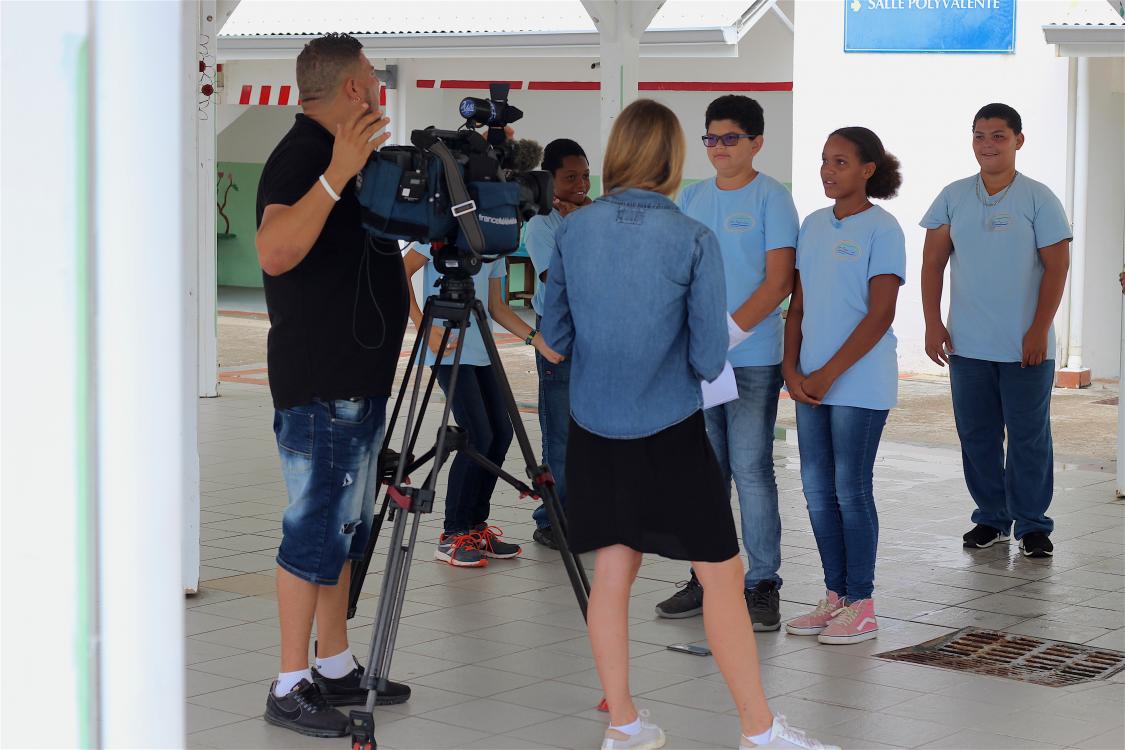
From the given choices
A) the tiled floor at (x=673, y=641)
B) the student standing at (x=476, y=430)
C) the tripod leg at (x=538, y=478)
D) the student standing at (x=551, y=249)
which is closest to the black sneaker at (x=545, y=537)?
the tiled floor at (x=673, y=641)

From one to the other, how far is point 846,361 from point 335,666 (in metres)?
2.02

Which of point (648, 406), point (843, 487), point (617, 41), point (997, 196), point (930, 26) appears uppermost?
point (930, 26)

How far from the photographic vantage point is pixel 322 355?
405 centimetres

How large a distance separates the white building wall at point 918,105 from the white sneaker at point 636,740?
32.4 ft

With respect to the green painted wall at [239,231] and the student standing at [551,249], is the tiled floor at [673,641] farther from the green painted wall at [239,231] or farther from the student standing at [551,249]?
the green painted wall at [239,231]

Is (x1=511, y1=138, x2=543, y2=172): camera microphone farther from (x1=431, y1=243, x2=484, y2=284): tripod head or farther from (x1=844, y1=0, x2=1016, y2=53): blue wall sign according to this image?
(x1=844, y1=0, x2=1016, y2=53): blue wall sign

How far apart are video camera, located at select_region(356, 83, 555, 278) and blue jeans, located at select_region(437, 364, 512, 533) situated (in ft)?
6.59

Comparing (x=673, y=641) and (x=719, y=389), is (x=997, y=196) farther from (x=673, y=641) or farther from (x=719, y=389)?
(x=719, y=389)

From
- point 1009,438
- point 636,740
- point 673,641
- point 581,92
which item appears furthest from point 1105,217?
point 636,740

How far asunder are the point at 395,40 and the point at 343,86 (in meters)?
12.0

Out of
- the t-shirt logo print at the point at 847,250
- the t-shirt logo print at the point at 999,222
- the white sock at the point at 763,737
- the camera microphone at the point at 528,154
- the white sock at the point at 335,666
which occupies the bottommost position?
the white sock at the point at 763,737

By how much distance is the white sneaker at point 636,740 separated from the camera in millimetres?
4016

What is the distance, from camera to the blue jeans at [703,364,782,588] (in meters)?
5.31

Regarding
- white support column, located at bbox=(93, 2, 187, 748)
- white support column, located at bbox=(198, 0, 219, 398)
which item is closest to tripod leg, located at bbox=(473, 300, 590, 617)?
white support column, located at bbox=(93, 2, 187, 748)
